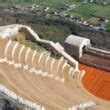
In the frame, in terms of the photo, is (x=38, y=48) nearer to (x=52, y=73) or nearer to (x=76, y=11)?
(x=52, y=73)

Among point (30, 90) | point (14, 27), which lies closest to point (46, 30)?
point (14, 27)

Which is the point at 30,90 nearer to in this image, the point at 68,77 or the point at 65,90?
the point at 65,90

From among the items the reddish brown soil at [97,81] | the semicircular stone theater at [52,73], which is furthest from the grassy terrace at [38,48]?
the reddish brown soil at [97,81]

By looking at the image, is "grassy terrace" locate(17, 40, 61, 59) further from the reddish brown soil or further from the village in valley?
the village in valley

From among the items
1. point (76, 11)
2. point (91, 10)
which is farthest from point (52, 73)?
point (76, 11)

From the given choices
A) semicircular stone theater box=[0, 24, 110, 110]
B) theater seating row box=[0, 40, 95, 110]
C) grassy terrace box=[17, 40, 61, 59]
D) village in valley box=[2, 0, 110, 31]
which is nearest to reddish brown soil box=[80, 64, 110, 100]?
semicircular stone theater box=[0, 24, 110, 110]

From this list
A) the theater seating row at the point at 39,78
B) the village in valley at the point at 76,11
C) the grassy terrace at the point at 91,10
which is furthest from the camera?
the grassy terrace at the point at 91,10

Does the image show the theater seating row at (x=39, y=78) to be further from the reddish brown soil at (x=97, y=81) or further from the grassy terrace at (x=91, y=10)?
the grassy terrace at (x=91, y=10)
